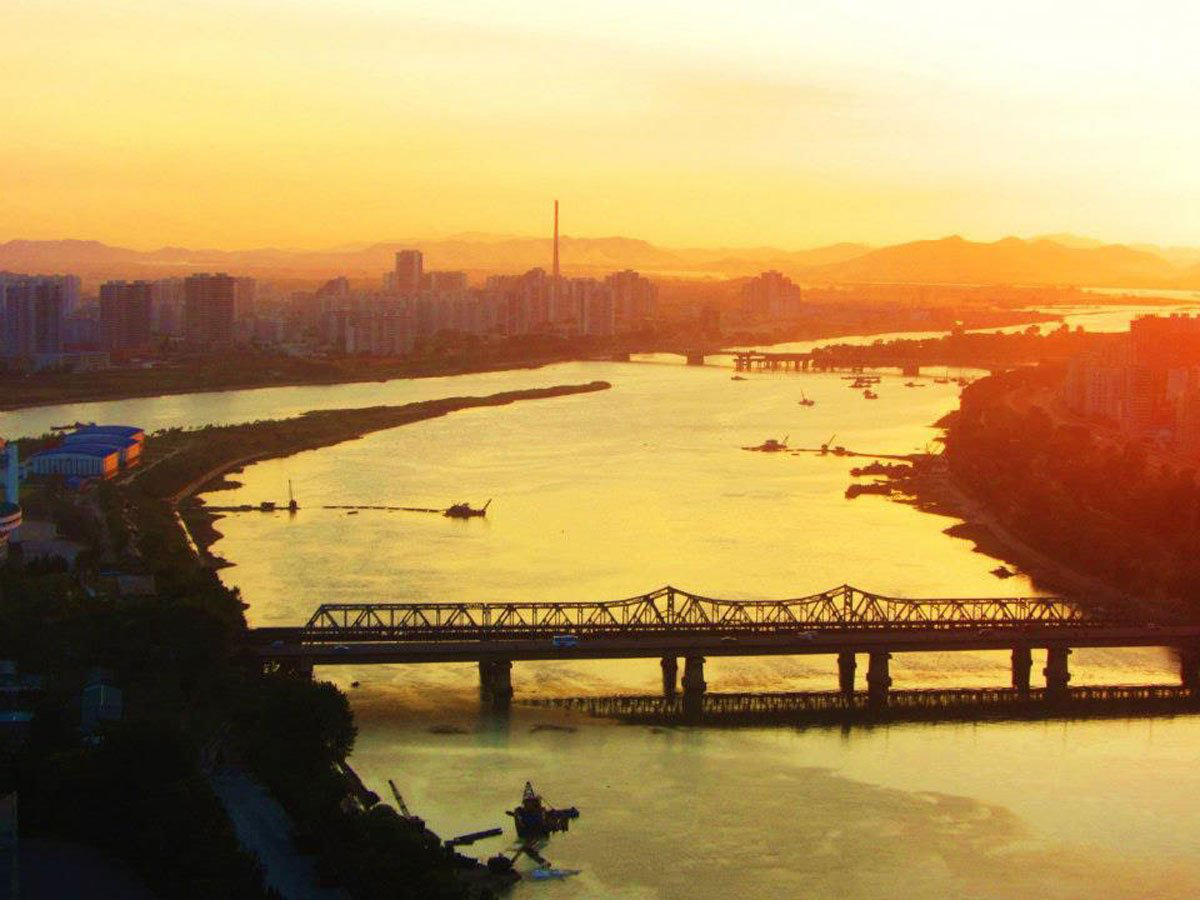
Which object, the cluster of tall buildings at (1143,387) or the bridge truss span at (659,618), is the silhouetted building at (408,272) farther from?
the bridge truss span at (659,618)

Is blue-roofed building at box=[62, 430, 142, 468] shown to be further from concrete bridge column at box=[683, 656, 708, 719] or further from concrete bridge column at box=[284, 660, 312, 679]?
concrete bridge column at box=[683, 656, 708, 719]

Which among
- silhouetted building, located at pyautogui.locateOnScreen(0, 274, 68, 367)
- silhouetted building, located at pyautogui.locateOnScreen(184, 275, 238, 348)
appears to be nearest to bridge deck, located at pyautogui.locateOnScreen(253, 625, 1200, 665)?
silhouetted building, located at pyautogui.locateOnScreen(0, 274, 68, 367)

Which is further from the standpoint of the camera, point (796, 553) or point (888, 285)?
point (888, 285)

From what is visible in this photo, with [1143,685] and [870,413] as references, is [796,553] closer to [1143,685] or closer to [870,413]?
[1143,685]

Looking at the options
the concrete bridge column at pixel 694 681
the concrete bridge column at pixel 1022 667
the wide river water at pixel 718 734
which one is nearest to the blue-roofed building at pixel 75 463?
the wide river water at pixel 718 734

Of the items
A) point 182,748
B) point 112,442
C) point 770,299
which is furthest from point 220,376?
point 770,299

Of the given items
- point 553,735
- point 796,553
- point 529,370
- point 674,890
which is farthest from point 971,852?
point 529,370
